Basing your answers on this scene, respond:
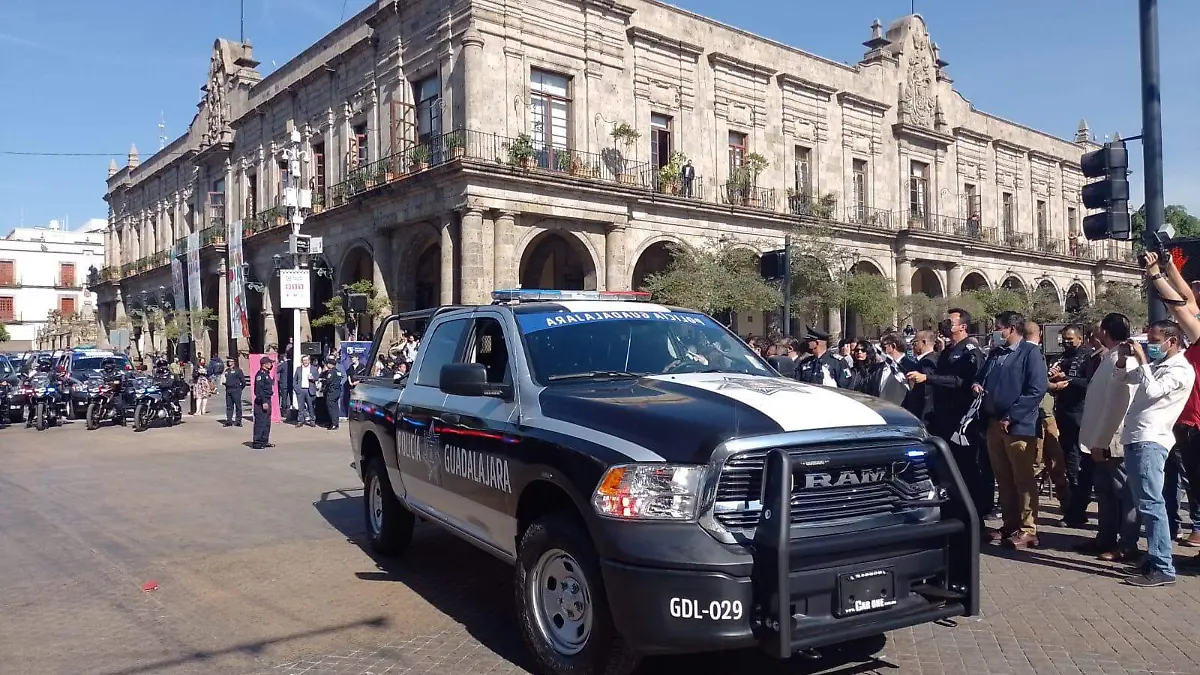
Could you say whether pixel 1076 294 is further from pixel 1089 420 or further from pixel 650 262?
pixel 1089 420

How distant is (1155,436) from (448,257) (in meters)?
20.2

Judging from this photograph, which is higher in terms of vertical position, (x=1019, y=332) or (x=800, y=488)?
(x=1019, y=332)

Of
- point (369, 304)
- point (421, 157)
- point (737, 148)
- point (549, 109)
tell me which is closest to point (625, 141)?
point (549, 109)

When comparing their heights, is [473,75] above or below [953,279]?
above

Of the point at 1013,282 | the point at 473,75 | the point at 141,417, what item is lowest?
the point at 141,417

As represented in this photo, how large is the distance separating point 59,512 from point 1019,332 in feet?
32.4

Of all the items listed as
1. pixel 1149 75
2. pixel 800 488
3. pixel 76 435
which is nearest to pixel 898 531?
pixel 800 488

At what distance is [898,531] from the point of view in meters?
4.23

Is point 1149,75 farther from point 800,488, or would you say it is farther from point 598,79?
point 598,79

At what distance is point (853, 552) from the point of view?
4102mm

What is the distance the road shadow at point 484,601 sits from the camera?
4984 mm

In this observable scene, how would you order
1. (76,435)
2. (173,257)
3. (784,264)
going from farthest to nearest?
1. (173,257)
2. (76,435)
3. (784,264)

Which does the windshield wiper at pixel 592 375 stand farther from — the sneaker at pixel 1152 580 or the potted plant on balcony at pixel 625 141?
the potted plant on balcony at pixel 625 141

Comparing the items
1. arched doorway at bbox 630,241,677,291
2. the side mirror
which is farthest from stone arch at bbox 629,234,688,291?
the side mirror
